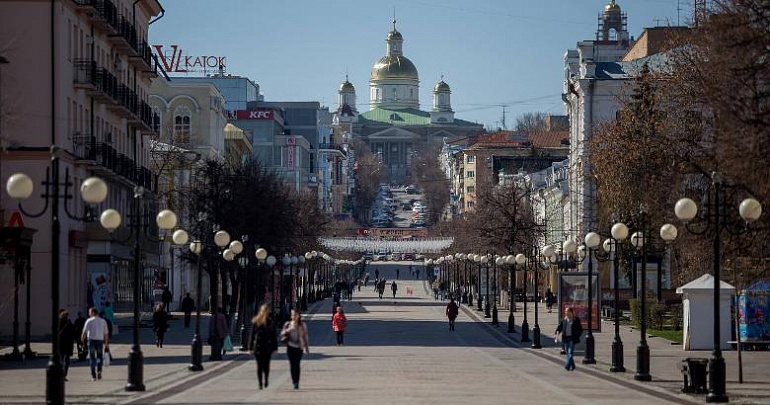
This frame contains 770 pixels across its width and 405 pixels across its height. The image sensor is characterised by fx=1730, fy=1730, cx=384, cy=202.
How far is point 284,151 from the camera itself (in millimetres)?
175375

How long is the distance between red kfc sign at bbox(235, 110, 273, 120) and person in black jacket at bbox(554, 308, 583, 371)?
117438 millimetres

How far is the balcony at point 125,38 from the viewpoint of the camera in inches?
2703

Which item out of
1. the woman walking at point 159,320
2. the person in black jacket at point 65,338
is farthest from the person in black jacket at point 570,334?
the woman walking at point 159,320

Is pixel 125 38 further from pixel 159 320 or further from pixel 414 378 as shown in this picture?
pixel 414 378

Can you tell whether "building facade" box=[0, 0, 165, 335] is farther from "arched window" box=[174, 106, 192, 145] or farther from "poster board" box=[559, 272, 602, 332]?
"arched window" box=[174, 106, 192, 145]

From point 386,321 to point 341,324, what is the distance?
2566 cm

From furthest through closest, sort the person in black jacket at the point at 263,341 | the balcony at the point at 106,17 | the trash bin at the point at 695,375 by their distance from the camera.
Result: 1. the balcony at the point at 106,17
2. the trash bin at the point at 695,375
3. the person in black jacket at the point at 263,341

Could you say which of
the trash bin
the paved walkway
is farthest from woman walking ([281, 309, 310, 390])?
the trash bin

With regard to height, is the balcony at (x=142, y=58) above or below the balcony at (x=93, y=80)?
above

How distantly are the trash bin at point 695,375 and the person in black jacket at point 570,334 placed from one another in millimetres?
8180

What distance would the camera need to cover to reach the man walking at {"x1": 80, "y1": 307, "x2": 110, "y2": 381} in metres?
38.4

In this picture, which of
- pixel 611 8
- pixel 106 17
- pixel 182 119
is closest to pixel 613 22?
pixel 611 8

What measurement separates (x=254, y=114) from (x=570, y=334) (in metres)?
122

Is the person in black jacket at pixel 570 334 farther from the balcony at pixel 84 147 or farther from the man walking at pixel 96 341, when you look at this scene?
the balcony at pixel 84 147
